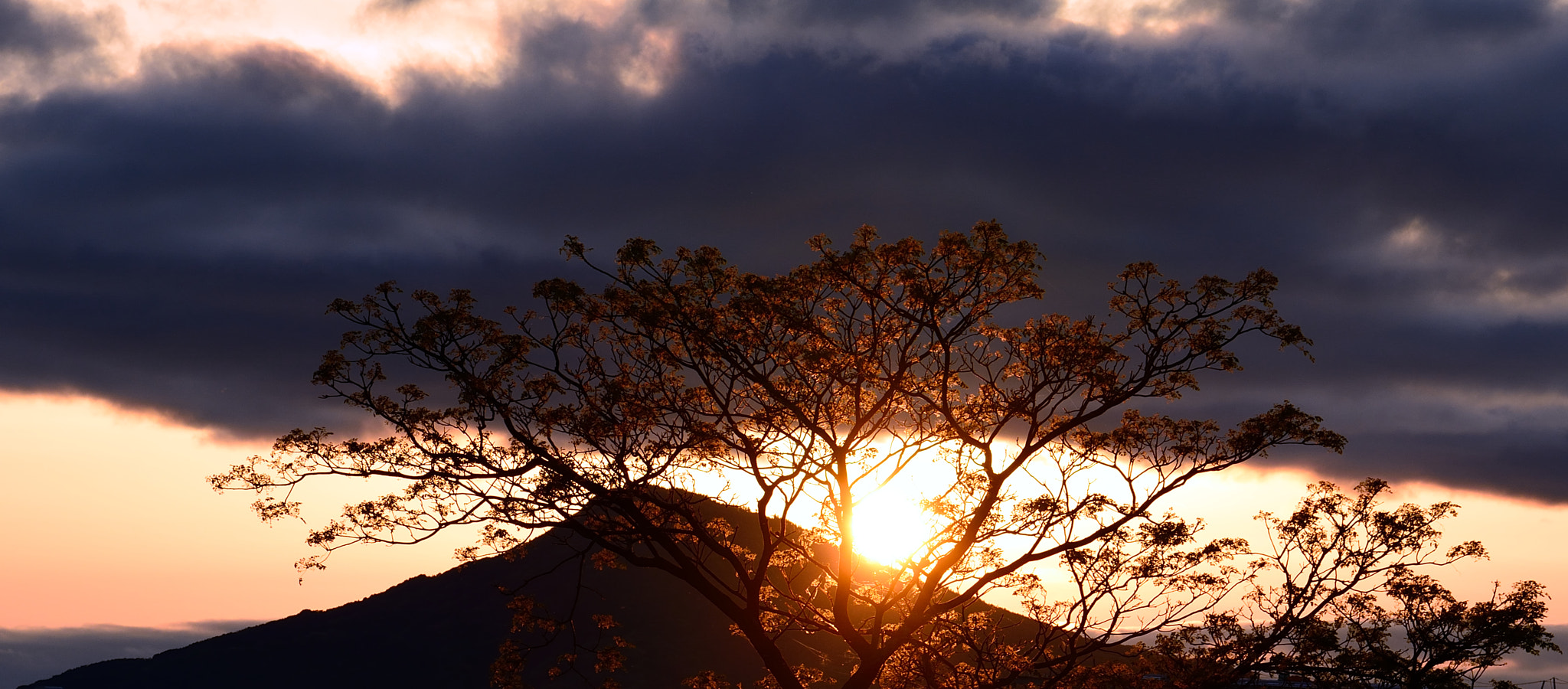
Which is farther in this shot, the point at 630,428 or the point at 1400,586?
the point at 1400,586

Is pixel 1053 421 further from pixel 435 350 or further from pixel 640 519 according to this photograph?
pixel 435 350

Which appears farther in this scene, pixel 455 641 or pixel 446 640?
pixel 446 640

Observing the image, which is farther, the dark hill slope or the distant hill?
the dark hill slope

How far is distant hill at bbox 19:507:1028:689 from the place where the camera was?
521ft

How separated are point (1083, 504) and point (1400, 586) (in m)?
9.37

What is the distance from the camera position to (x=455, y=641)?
577ft

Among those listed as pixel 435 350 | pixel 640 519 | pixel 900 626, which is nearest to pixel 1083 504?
pixel 900 626

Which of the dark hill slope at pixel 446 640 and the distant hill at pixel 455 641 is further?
the dark hill slope at pixel 446 640

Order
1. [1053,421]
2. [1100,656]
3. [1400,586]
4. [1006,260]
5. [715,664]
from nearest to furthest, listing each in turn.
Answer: [1006,260] → [1053,421] → [1400,586] → [1100,656] → [715,664]

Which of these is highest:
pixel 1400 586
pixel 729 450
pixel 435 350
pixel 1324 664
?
pixel 435 350

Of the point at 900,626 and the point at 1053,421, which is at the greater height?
the point at 1053,421

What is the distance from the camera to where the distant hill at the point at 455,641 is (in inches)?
6255

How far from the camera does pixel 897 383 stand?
1093 inches

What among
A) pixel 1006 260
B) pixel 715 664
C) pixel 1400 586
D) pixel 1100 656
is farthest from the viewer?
pixel 715 664
